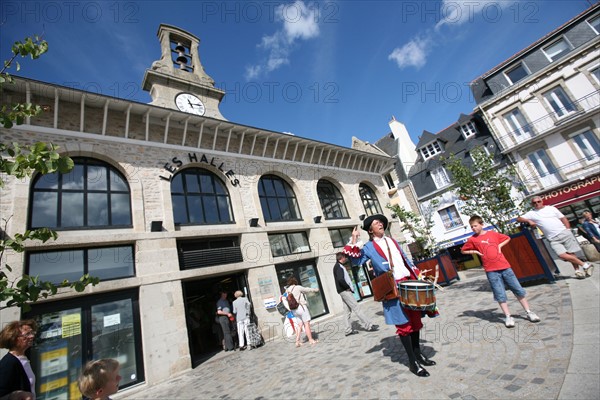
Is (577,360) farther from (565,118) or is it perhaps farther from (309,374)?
(565,118)

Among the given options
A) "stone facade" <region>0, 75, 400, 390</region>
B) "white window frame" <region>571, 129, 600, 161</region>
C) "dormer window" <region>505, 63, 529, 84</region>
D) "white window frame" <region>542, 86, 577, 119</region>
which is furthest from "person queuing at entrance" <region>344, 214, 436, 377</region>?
"dormer window" <region>505, 63, 529, 84</region>

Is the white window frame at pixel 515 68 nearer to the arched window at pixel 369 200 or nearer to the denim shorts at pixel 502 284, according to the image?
the arched window at pixel 369 200

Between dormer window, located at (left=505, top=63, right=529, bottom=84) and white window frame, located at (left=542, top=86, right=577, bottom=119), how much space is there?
2.11 meters

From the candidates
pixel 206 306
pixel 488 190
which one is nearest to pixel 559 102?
pixel 488 190

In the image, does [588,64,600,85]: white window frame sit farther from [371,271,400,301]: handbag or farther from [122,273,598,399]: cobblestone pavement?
[371,271,400,301]: handbag

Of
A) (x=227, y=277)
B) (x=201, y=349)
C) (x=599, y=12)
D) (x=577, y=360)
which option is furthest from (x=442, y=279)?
(x=599, y=12)

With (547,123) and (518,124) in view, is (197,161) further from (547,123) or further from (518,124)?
(547,123)

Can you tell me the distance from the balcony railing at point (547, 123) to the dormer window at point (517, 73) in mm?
3460

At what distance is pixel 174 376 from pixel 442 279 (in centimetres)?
1061

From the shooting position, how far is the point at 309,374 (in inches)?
181

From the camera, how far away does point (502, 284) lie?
14.9 feet

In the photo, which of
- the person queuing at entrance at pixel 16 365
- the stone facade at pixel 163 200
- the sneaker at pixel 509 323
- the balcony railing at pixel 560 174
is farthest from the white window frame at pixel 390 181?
the person queuing at entrance at pixel 16 365

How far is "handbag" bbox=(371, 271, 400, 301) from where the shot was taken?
3686mm

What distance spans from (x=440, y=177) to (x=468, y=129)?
4.49 metres
